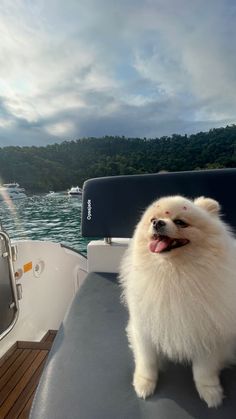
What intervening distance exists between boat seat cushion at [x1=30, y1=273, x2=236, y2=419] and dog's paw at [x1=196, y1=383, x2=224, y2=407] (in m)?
0.02

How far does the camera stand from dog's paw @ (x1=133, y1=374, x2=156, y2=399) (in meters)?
0.97

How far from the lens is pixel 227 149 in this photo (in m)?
8.28

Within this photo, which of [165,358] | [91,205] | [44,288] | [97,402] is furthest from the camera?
[44,288]

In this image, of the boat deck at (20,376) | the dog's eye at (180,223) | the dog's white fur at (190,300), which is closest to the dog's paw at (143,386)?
the dog's white fur at (190,300)

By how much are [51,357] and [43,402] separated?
26 cm

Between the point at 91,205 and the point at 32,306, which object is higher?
the point at 91,205

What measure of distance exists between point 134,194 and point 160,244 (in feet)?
3.78

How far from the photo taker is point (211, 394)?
3.03 feet

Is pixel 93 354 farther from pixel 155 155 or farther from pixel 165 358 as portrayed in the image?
pixel 155 155

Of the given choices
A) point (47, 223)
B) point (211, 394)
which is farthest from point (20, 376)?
point (47, 223)

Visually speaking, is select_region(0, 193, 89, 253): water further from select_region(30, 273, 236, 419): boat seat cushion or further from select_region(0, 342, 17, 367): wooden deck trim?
select_region(30, 273, 236, 419): boat seat cushion

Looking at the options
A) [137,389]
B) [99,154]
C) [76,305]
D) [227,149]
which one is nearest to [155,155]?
[227,149]

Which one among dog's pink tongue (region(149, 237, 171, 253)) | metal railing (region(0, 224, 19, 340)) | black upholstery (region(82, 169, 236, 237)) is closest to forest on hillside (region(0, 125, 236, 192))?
black upholstery (region(82, 169, 236, 237))

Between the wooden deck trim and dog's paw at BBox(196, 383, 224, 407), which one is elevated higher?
dog's paw at BBox(196, 383, 224, 407)
